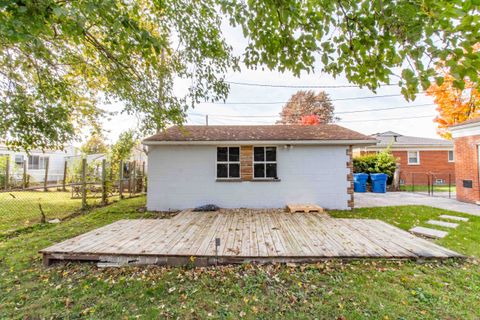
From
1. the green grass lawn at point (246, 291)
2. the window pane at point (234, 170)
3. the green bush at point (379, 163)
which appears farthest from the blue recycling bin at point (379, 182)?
the green grass lawn at point (246, 291)

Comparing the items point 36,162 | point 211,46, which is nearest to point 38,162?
point 36,162

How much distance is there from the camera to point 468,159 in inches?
348

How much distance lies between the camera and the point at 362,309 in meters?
2.46

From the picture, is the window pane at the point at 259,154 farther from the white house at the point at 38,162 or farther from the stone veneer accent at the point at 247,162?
the white house at the point at 38,162

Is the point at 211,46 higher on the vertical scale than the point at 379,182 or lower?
higher

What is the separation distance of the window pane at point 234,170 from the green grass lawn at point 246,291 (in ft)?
15.7

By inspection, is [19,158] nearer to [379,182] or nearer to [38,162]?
[38,162]

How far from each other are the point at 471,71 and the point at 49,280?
5.35m

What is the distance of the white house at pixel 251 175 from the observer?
311 inches

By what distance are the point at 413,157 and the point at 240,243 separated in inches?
712

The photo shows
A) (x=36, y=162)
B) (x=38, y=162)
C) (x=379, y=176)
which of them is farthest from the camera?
(x=38, y=162)

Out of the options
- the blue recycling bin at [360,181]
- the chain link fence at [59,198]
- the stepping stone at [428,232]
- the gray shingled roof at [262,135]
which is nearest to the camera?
the stepping stone at [428,232]

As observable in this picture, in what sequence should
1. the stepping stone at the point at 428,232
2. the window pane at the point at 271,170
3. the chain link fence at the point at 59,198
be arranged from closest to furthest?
the stepping stone at the point at 428,232
the chain link fence at the point at 59,198
the window pane at the point at 271,170

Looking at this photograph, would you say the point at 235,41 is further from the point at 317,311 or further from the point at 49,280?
the point at 49,280
